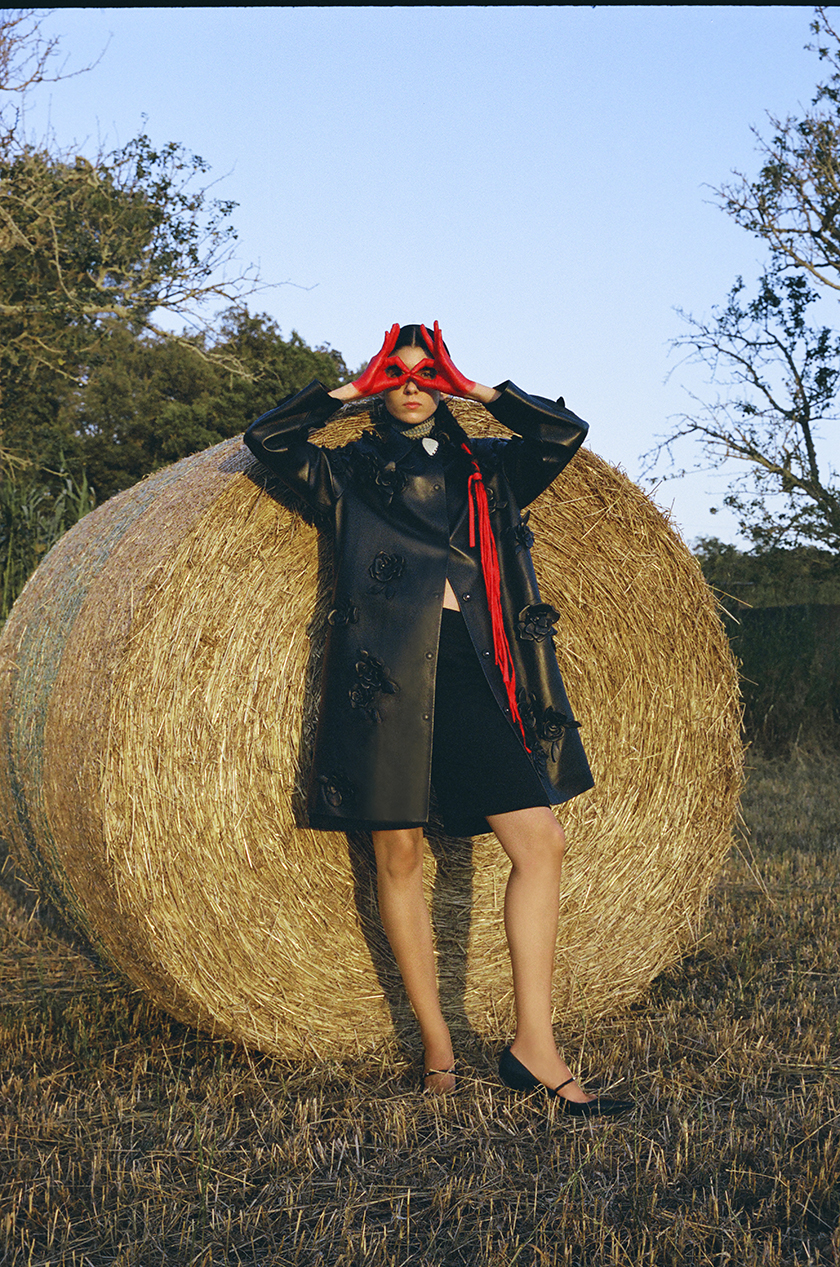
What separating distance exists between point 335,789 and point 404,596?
0.55m

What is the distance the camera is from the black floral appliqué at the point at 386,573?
303 centimetres

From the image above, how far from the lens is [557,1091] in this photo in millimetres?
2814

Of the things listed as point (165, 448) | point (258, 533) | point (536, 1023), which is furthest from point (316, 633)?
point (165, 448)

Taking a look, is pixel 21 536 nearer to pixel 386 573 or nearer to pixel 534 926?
pixel 386 573

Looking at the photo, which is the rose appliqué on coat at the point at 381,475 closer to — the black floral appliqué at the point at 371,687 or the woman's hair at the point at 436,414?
the woman's hair at the point at 436,414

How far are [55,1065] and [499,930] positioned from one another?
1449 millimetres

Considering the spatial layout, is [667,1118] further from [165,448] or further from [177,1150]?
[165,448]

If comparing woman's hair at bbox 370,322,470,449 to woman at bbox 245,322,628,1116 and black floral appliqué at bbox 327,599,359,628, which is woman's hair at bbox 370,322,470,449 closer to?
woman at bbox 245,322,628,1116

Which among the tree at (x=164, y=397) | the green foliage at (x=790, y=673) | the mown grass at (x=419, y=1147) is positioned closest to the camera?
the mown grass at (x=419, y=1147)

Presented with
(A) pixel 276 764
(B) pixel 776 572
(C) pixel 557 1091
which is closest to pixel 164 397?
(B) pixel 776 572

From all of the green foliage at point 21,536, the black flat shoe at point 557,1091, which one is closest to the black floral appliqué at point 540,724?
the black flat shoe at point 557,1091

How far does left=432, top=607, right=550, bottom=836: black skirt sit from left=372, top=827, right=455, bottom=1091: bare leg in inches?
7.0

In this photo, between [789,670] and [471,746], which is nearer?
[471,746]

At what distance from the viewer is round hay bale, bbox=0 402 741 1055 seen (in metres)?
3.17
